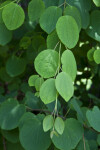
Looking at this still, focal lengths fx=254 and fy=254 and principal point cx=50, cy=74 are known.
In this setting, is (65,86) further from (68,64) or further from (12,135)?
(12,135)

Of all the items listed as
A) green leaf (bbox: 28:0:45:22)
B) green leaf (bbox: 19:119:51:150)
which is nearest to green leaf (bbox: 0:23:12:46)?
green leaf (bbox: 28:0:45:22)

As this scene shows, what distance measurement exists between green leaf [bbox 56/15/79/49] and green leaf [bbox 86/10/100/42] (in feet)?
0.72

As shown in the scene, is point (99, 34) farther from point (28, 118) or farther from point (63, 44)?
point (28, 118)

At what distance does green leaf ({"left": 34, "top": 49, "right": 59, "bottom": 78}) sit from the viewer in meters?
0.67

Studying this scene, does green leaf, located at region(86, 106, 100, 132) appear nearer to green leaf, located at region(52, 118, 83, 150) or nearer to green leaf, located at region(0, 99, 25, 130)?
green leaf, located at region(52, 118, 83, 150)

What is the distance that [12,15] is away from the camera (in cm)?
77

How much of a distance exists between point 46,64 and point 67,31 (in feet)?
0.36

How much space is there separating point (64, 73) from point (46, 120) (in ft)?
0.44

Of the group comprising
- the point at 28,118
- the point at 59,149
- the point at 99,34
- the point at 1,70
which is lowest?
the point at 1,70

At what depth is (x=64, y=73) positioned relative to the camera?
0.64 m

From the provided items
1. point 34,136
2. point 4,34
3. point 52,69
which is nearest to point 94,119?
point 34,136

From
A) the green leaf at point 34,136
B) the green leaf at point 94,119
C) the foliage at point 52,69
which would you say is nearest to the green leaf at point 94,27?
the foliage at point 52,69

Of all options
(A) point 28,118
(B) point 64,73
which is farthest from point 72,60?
(A) point 28,118

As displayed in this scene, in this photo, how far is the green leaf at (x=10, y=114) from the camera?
3.54 ft
